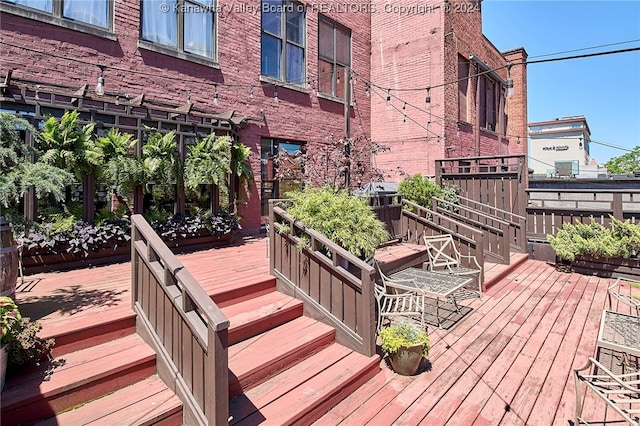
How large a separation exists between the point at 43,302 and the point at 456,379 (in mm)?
3982

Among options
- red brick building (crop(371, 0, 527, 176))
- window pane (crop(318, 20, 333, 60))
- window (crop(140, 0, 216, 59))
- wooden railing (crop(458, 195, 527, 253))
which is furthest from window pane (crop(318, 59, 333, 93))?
wooden railing (crop(458, 195, 527, 253))

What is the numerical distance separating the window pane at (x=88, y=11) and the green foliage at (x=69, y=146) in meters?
1.91

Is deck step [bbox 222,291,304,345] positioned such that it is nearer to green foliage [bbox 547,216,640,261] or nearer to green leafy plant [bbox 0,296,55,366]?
green leafy plant [bbox 0,296,55,366]

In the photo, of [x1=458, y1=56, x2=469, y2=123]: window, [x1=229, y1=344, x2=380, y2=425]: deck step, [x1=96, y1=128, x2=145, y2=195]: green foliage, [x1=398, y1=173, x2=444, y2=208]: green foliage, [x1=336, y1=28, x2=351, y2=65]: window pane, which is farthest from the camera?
[x1=458, y1=56, x2=469, y2=123]: window

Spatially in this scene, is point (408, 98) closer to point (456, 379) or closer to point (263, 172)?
point (263, 172)

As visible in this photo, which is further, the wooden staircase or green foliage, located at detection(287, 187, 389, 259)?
green foliage, located at detection(287, 187, 389, 259)

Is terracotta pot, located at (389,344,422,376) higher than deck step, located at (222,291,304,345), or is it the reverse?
deck step, located at (222,291,304,345)

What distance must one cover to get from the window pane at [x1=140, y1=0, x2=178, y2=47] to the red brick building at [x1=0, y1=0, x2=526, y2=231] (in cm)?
2

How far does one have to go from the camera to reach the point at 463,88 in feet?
36.6

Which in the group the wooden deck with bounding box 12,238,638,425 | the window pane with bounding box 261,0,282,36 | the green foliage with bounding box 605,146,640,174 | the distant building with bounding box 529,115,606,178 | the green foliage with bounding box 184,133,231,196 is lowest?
the wooden deck with bounding box 12,238,638,425

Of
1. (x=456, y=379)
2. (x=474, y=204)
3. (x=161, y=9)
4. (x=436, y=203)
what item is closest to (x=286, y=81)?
(x=161, y=9)

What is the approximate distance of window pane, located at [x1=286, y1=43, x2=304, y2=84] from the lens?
349 inches

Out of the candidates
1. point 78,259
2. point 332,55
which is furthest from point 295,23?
point 78,259

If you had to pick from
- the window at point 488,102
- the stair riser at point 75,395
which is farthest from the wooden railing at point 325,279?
the window at point 488,102
